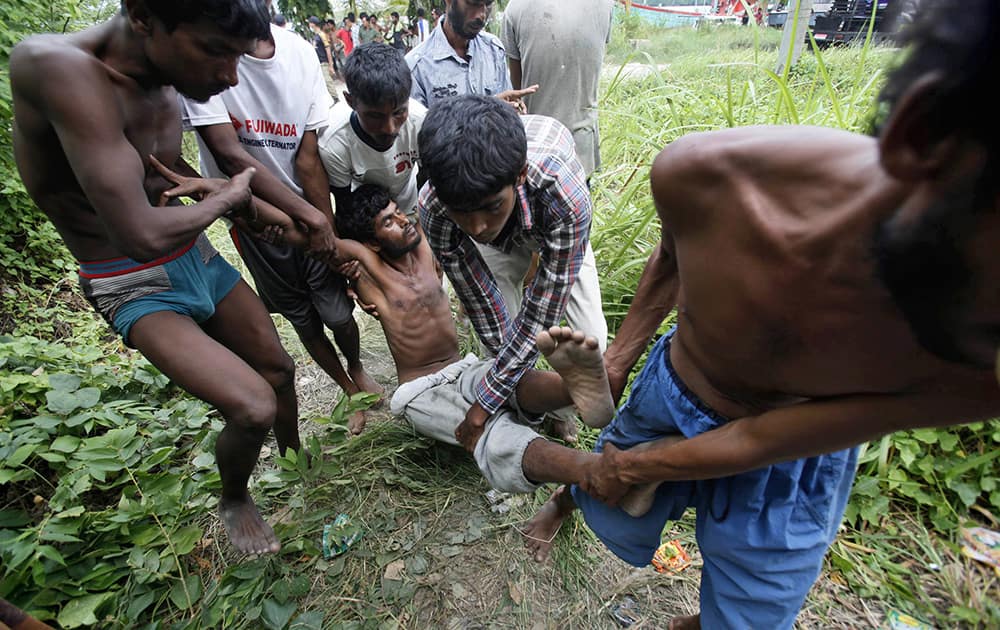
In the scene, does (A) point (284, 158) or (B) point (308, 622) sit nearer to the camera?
(B) point (308, 622)

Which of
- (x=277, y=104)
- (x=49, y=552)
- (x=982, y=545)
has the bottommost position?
(x=982, y=545)

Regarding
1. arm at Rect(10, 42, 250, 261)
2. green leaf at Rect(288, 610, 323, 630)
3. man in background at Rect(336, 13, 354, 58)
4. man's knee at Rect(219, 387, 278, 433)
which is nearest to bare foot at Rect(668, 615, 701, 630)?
green leaf at Rect(288, 610, 323, 630)

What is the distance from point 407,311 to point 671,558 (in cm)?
160

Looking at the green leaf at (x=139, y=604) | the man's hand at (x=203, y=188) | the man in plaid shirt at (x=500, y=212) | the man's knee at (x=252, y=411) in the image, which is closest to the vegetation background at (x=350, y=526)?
the green leaf at (x=139, y=604)

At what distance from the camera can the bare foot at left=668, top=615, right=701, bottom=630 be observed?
65.1 inches

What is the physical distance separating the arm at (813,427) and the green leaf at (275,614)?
132cm

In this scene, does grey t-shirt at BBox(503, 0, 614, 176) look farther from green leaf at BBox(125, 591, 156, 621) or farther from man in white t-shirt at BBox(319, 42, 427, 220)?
green leaf at BBox(125, 591, 156, 621)

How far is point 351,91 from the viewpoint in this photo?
6.99 feet

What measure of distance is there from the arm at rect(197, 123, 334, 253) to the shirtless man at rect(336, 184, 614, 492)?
10.1 inches

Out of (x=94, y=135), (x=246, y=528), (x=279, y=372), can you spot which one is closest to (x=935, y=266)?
(x=94, y=135)

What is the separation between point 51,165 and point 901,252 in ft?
6.50

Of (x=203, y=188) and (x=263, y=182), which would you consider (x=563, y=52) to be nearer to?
(x=263, y=182)

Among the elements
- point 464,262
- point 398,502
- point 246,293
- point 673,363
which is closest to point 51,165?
point 246,293

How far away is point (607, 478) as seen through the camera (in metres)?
1.41
